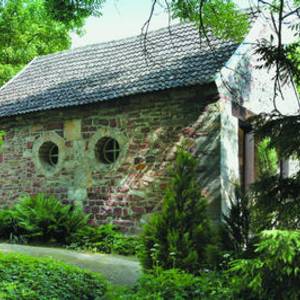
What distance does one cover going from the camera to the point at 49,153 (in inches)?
469

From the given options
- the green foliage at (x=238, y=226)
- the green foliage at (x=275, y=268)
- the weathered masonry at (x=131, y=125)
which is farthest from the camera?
the weathered masonry at (x=131, y=125)

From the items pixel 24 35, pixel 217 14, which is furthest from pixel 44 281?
pixel 24 35

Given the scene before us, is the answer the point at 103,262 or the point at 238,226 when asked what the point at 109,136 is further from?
the point at 238,226

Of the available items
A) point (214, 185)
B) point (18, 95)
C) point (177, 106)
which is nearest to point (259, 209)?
point (214, 185)

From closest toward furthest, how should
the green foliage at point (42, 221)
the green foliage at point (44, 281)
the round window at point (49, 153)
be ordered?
the green foliage at point (44, 281), the green foliage at point (42, 221), the round window at point (49, 153)

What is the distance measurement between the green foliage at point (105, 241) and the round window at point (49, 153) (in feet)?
7.58

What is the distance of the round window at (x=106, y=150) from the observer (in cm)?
1079

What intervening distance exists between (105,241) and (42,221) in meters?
1.61

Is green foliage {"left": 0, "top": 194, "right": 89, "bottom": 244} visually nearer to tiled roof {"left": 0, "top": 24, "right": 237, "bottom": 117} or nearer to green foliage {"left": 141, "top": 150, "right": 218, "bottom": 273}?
tiled roof {"left": 0, "top": 24, "right": 237, "bottom": 117}

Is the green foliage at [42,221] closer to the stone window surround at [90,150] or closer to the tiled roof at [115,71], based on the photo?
the stone window surround at [90,150]

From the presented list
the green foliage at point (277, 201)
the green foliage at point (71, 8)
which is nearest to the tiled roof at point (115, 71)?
the green foliage at point (71, 8)

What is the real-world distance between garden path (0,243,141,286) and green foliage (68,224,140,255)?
377 mm

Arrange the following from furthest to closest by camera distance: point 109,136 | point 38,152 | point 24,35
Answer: point 24,35
point 38,152
point 109,136

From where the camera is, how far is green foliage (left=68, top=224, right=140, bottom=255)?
954 centimetres
